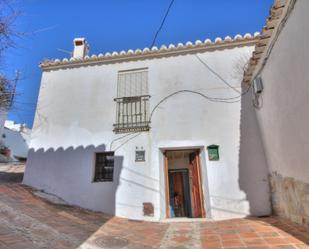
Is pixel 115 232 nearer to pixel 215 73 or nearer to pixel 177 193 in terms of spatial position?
pixel 215 73

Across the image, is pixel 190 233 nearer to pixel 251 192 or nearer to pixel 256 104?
pixel 251 192

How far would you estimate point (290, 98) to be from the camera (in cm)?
364

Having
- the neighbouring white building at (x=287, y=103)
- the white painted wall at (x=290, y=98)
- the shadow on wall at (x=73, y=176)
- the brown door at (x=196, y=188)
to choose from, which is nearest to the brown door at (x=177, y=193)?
the brown door at (x=196, y=188)

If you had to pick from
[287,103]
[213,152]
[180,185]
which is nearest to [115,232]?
[213,152]

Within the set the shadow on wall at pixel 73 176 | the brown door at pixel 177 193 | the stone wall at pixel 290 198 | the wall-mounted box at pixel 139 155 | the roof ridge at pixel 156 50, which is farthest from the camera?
the brown door at pixel 177 193

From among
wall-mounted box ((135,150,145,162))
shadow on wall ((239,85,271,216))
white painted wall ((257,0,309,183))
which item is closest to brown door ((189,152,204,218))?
shadow on wall ((239,85,271,216))

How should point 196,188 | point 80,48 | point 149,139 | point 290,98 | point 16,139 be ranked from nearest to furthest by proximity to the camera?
point 290,98
point 196,188
point 149,139
point 80,48
point 16,139

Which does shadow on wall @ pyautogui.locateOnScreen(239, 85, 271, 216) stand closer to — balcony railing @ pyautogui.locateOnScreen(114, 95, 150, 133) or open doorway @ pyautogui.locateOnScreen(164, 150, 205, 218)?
balcony railing @ pyautogui.locateOnScreen(114, 95, 150, 133)

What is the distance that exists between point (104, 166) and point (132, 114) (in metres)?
1.73

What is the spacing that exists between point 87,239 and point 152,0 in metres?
6.18

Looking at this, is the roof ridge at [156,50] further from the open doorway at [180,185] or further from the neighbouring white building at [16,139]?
the neighbouring white building at [16,139]

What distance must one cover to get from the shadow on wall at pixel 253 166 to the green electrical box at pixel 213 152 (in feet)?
1.93

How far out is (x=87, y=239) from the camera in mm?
3250

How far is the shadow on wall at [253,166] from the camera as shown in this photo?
4.98 metres
